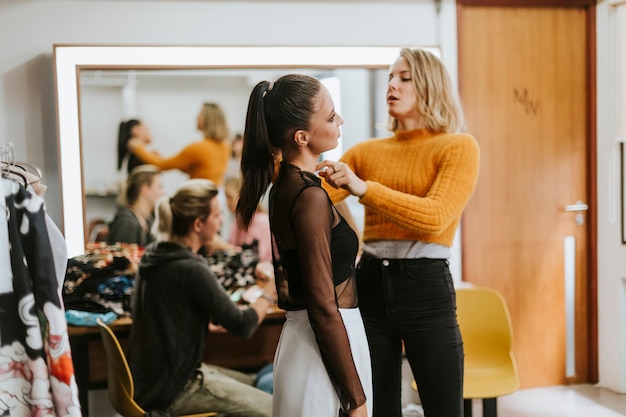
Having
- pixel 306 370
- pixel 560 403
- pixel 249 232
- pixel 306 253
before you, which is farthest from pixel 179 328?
pixel 560 403

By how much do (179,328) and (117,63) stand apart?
1294mm

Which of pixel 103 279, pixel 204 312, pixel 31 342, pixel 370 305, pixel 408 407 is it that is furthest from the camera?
pixel 408 407

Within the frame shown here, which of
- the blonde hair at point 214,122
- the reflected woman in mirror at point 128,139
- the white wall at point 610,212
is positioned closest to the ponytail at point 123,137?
the reflected woman in mirror at point 128,139

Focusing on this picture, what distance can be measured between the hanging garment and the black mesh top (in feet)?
1.68

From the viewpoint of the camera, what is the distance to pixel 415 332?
209 centimetres

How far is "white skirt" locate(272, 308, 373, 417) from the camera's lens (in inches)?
66.1

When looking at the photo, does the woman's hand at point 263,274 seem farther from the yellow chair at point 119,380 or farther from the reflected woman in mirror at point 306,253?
the reflected woman in mirror at point 306,253

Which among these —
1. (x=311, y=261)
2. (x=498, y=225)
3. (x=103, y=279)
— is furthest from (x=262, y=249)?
(x=311, y=261)

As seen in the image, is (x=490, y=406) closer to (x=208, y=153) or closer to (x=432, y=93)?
(x=432, y=93)

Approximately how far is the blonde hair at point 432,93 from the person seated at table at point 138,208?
153cm

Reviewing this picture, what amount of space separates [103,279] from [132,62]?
37.5 inches

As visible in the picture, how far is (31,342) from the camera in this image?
1622 mm

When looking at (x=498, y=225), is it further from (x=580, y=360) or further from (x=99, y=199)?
(x=99, y=199)

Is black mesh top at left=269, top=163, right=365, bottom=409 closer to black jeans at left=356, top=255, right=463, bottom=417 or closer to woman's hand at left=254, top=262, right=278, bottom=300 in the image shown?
black jeans at left=356, top=255, right=463, bottom=417
